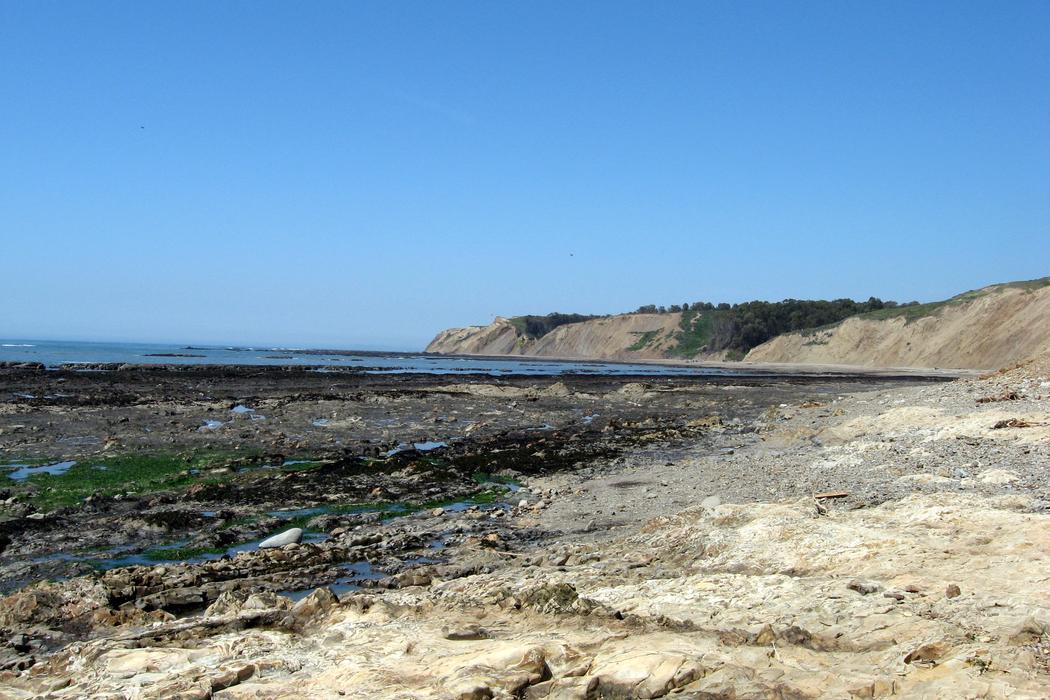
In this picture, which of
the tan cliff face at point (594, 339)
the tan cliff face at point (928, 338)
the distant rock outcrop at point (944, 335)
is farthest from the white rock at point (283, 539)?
the tan cliff face at point (594, 339)

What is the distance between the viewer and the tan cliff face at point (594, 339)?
12988cm

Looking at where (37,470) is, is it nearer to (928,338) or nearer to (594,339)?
(928,338)

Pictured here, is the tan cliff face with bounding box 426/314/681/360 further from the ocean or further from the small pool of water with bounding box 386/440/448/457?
the small pool of water with bounding box 386/440/448/457

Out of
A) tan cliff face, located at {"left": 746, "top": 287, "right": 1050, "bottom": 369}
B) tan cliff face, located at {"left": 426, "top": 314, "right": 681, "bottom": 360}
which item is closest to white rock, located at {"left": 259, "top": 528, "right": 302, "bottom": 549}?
tan cliff face, located at {"left": 746, "top": 287, "right": 1050, "bottom": 369}

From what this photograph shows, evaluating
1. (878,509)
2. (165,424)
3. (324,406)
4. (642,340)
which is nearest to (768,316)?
(642,340)

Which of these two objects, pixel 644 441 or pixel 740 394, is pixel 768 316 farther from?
pixel 644 441

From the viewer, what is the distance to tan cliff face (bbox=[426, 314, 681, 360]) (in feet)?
426

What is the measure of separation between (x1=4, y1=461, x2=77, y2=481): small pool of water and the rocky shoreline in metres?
0.56

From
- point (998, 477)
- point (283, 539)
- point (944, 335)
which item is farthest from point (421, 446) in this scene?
point (944, 335)

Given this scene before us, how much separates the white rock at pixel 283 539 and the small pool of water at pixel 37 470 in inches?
295

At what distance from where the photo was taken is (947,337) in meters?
76.7

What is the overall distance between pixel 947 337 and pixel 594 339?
70.4 m

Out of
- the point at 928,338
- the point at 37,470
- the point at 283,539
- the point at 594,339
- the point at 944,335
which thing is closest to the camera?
the point at 283,539

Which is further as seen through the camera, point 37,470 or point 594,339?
point 594,339
